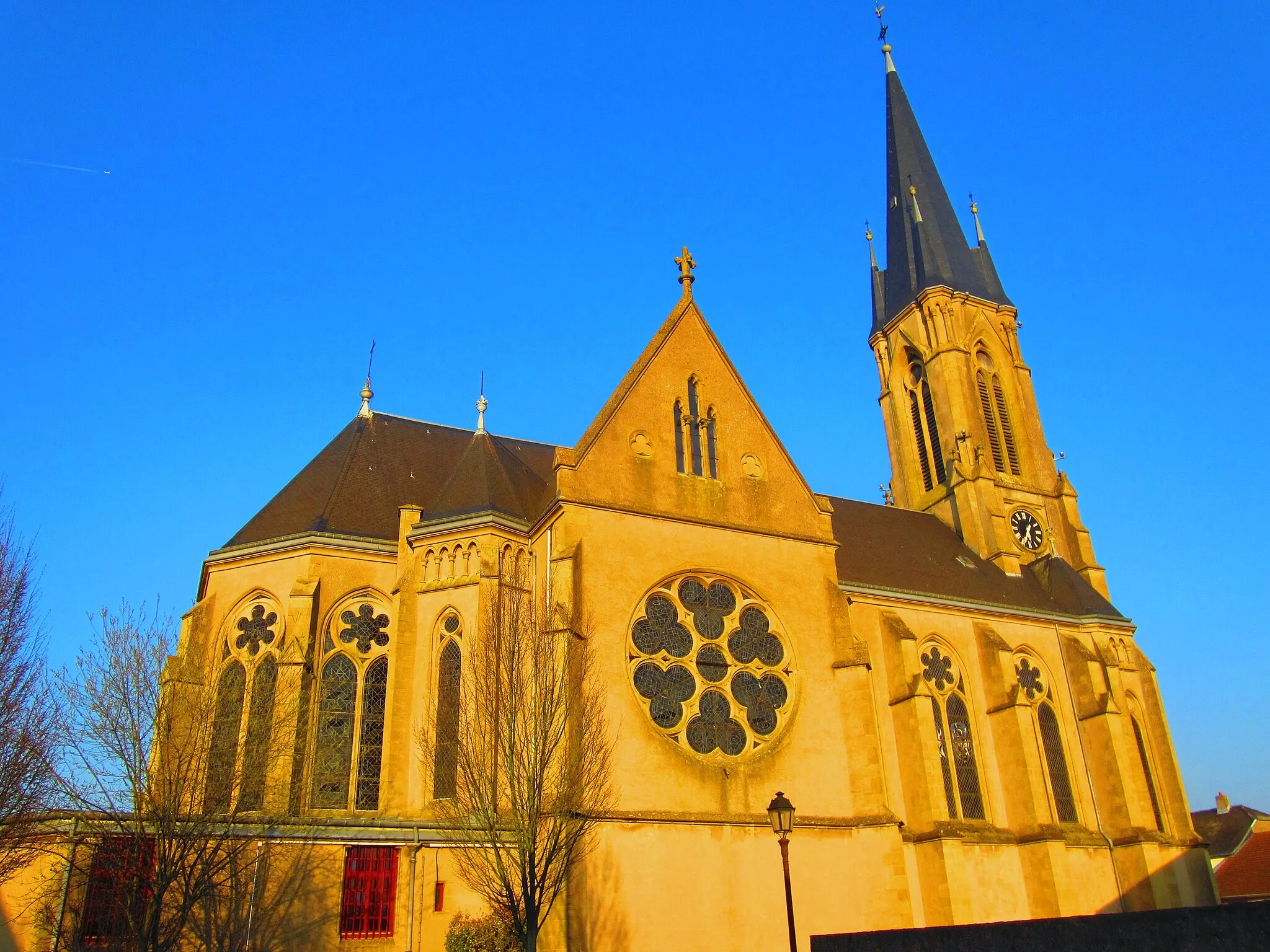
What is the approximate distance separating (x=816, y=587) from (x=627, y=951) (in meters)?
9.86

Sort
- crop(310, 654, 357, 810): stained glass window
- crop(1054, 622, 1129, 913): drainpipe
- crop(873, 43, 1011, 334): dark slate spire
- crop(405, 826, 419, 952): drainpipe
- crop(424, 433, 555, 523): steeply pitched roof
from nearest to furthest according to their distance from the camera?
1. crop(405, 826, 419, 952): drainpipe
2. crop(310, 654, 357, 810): stained glass window
3. crop(424, 433, 555, 523): steeply pitched roof
4. crop(1054, 622, 1129, 913): drainpipe
5. crop(873, 43, 1011, 334): dark slate spire

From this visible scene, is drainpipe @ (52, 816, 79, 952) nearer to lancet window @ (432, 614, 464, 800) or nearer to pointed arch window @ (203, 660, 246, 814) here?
pointed arch window @ (203, 660, 246, 814)

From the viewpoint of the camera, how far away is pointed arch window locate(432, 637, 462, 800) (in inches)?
813

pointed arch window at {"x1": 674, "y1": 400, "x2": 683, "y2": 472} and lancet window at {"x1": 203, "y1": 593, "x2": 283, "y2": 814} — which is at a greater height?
pointed arch window at {"x1": 674, "y1": 400, "x2": 683, "y2": 472}

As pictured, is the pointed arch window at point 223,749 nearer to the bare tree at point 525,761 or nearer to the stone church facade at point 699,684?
the stone church facade at point 699,684

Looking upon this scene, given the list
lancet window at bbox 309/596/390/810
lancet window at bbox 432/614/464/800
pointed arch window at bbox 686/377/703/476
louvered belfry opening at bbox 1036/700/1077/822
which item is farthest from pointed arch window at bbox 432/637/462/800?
louvered belfry opening at bbox 1036/700/1077/822

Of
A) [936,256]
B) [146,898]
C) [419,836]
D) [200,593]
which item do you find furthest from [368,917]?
[936,256]

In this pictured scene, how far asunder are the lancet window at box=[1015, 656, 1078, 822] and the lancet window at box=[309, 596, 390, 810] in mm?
18626

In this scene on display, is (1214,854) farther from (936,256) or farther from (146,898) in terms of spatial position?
(146,898)

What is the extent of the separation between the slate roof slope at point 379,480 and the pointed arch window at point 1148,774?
21.2 meters

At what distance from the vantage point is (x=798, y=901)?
66.8 ft

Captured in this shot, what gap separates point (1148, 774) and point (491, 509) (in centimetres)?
→ 2367

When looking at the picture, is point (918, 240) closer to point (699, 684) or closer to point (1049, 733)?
point (1049, 733)

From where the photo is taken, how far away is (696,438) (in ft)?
81.4
